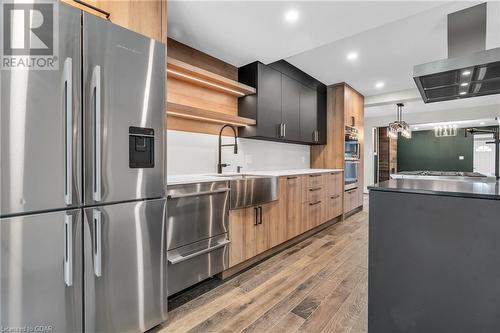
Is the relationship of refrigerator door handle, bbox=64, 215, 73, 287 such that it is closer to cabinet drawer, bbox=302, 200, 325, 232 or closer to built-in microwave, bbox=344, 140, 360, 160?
cabinet drawer, bbox=302, 200, 325, 232

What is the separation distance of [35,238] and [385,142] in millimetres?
9317

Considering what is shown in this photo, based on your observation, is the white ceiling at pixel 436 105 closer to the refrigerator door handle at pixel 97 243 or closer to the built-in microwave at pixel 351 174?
the built-in microwave at pixel 351 174

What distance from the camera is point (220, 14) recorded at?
2.01 m

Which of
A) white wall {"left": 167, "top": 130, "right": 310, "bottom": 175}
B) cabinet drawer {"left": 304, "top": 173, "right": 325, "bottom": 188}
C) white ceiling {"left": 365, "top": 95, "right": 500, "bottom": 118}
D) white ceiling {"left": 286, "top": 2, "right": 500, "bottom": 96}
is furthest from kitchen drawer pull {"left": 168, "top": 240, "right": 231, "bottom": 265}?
white ceiling {"left": 365, "top": 95, "right": 500, "bottom": 118}

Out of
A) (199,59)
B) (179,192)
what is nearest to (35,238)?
(179,192)

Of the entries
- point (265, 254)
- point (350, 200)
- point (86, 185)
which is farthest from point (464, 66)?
point (350, 200)

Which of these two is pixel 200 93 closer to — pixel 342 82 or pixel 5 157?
pixel 5 157

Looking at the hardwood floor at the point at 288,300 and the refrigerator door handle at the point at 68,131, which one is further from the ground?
the refrigerator door handle at the point at 68,131

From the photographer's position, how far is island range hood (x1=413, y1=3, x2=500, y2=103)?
71.0 inches

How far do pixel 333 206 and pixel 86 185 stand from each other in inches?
145

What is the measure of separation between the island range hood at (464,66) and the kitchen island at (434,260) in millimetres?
1064

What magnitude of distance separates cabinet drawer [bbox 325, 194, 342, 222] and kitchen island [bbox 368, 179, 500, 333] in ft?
7.94

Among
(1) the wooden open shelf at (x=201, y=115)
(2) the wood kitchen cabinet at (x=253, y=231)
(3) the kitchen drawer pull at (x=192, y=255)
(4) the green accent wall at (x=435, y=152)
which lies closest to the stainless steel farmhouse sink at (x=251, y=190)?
(2) the wood kitchen cabinet at (x=253, y=231)

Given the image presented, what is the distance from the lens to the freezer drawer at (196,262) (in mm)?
1771
